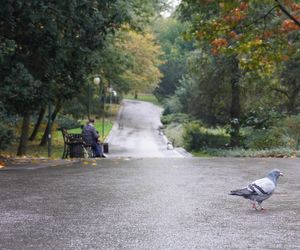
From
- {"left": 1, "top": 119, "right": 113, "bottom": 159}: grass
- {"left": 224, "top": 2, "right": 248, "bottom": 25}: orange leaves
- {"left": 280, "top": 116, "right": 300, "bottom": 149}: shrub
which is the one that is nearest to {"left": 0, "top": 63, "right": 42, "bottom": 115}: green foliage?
{"left": 224, "top": 2, "right": 248, "bottom": 25}: orange leaves

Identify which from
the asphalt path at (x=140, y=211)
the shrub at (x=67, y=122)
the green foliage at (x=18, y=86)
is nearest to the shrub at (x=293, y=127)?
the asphalt path at (x=140, y=211)

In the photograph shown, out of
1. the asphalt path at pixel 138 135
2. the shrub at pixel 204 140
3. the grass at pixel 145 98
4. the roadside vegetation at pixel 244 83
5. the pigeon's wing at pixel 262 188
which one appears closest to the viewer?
the pigeon's wing at pixel 262 188

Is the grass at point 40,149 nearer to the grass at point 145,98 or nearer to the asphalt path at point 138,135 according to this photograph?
the asphalt path at point 138,135

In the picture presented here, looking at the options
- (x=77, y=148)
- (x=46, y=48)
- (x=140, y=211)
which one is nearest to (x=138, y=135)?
(x=77, y=148)

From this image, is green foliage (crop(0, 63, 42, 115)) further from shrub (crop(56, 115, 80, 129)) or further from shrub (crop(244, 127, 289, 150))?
shrub (crop(56, 115, 80, 129))

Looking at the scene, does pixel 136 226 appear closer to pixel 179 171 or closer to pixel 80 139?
pixel 179 171

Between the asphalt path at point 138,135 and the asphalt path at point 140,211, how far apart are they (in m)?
20.2

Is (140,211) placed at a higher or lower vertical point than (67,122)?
higher

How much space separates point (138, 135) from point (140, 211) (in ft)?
165

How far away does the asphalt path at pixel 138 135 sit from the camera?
1503 inches

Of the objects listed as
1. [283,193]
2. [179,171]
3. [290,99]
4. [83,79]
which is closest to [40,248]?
[283,193]

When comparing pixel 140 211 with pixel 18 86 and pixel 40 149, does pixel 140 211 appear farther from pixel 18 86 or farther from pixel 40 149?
pixel 40 149

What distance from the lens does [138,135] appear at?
5953 cm

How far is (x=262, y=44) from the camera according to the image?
14625mm
